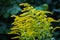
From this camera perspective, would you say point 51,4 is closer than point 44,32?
No

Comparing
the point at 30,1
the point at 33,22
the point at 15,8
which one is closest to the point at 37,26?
the point at 33,22

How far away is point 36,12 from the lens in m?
3.50

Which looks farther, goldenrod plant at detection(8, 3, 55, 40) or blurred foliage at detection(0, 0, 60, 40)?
blurred foliage at detection(0, 0, 60, 40)

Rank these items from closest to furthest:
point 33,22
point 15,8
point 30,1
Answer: point 33,22 < point 15,8 < point 30,1

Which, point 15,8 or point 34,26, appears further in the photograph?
point 15,8

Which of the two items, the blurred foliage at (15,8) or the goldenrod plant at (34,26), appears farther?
the blurred foliage at (15,8)

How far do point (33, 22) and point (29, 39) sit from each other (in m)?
0.23

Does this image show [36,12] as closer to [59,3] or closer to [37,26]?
[37,26]

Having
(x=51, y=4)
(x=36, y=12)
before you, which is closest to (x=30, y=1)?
(x=51, y=4)

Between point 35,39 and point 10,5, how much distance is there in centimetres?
127

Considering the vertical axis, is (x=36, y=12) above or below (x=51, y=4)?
above

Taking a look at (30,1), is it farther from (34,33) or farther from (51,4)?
(34,33)

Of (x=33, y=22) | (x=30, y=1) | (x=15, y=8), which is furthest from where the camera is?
(x=30, y=1)

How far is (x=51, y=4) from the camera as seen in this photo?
5.04 meters
